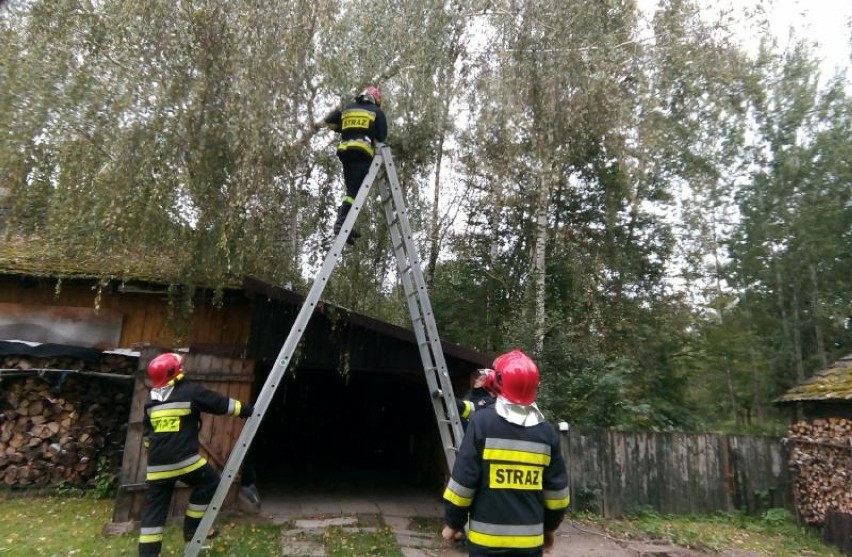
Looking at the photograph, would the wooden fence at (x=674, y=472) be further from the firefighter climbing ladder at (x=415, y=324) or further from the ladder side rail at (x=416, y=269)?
the ladder side rail at (x=416, y=269)

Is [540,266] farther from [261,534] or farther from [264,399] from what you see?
[264,399]

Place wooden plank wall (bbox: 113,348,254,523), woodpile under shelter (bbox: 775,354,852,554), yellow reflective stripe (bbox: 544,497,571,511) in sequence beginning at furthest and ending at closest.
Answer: woodpile under shelter (bbox: 775,354,852,554), wooden plank wall (bbox: 113,348,254,523), yellow reflective stripe (bbox: 544,497,571,511)

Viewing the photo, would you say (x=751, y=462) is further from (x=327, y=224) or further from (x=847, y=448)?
(x=327, y=224)

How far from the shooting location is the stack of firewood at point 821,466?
8039mm

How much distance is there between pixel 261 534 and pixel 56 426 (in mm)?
3731

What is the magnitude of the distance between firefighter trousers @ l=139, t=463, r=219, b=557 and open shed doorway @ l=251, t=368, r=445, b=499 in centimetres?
340

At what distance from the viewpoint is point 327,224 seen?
22.6 ft

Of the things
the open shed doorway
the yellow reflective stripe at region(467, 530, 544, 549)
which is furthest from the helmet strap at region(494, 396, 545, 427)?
the open shed doorway

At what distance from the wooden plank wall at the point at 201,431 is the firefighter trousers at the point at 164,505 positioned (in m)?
1.47

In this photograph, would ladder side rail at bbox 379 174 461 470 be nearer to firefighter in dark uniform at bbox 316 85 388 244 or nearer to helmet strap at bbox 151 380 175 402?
firefighter in dark uniform at bbox 316 85 388 244

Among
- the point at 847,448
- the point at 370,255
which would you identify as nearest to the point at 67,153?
the point at 370,255

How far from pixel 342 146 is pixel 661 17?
7745 millimetres

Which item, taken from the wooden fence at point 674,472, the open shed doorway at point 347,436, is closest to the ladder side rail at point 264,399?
the open shed doorway at point 347,436

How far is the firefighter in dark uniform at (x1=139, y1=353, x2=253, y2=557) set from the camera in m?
4.65
